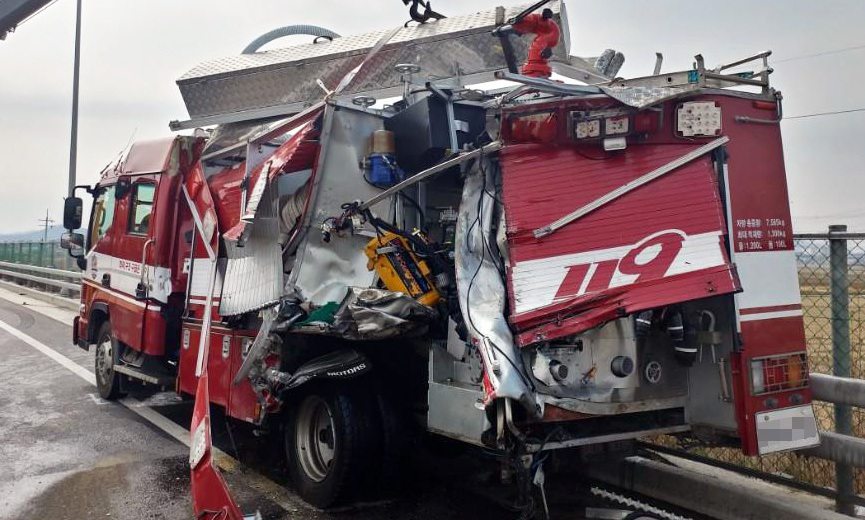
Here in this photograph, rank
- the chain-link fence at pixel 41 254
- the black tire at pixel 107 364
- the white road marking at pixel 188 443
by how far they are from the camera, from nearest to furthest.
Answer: the white road marking at pixel 188 443 → the black tire at pixel 107 364 → the chain-link fence at pixel 41 254

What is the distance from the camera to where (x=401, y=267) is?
4562 mm

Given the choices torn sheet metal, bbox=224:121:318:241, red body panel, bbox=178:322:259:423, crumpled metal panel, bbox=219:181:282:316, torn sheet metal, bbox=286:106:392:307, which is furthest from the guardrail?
torn sheet metal, bbox=286:106:392:307

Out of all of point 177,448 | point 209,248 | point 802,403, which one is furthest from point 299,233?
point 802,403

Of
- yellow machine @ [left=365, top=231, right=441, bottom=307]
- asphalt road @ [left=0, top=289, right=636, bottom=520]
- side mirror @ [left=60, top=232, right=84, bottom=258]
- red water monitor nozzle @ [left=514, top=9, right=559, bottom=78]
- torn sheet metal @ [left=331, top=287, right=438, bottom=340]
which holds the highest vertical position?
red water monitor nozzle @ [left=514, top=9, right=559, bottom=78]

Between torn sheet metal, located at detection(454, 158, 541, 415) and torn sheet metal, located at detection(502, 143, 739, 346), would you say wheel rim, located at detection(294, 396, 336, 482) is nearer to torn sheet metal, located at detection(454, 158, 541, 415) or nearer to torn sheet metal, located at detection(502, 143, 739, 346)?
torn sheet metal, located at detection(454, 158, 541, 415)

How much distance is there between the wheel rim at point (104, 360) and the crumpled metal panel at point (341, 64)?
2960mm

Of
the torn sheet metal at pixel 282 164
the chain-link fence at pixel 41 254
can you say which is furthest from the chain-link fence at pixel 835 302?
the chain-link fence at pixel 41 254

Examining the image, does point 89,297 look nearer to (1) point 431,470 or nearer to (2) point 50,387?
(2) point 50,387

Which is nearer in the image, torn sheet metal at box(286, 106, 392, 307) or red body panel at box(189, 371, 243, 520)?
red body panel at box(189, 371, 243, 520)

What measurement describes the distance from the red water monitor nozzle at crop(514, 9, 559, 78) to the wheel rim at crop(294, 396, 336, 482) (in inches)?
103

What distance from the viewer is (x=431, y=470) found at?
5.82 meters

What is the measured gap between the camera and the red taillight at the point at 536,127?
13.3ft

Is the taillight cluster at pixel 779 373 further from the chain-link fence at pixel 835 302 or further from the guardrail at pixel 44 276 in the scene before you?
the guardrail at pixel 44 276

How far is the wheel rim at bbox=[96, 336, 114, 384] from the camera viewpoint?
7.99 m
